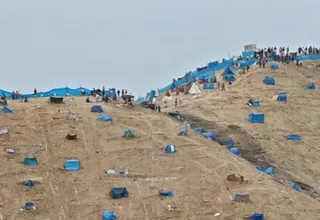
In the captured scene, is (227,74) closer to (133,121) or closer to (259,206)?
(133,121)

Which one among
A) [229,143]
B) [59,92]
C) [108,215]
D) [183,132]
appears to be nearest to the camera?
[108,215]

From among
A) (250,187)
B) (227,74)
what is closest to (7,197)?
(250,187)

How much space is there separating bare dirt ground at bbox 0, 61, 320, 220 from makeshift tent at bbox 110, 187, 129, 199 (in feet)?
1.38

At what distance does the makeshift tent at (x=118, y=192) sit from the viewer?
5256 centimetres

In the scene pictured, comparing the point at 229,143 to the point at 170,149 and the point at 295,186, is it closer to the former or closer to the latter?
the point at 295,186

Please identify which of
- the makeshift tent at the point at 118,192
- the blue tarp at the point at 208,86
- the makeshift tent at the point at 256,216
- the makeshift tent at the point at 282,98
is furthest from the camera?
the blue tarp at the point at 208,86

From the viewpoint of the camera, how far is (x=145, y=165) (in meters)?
56.9

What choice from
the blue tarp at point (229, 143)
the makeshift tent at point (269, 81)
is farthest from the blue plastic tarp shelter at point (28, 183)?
the makeshift tent at point (269, 81)

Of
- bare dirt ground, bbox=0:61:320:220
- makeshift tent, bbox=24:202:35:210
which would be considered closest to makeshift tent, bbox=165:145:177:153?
bare dirt ground, bbox=0:61:320:220

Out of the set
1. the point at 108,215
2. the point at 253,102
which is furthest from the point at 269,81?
the point at 108,215

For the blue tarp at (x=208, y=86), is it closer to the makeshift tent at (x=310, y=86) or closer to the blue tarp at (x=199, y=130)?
the makeshift tent at (x=310, y=86)

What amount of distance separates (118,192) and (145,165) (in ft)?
15.9

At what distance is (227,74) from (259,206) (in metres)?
33.5

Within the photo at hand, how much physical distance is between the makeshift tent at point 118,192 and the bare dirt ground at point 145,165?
16.5 inches
